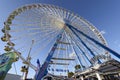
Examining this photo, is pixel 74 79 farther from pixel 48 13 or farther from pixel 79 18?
pixel 79 18

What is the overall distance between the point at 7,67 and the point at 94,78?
1167cm

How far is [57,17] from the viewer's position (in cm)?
2661

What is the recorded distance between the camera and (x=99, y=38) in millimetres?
31797

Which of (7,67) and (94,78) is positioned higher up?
(7,67)

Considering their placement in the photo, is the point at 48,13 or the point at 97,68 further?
the point at 48,13

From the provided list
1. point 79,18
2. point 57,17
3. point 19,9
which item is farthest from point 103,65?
point 19,9

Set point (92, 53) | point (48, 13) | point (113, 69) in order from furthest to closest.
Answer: point (48, 13) → point (92, 53) → point (113, 69)

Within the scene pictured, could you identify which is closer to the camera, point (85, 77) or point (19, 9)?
point (85, 77)

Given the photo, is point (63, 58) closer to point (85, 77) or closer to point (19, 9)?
point (85, 77)

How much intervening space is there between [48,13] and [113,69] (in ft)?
46.3

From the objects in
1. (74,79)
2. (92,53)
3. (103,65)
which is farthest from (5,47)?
(103,65)

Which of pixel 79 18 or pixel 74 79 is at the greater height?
pixel 79 18

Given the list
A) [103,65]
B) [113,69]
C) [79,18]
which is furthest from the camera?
[79,18]

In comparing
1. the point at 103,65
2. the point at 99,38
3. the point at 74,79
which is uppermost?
the point at 99,38
